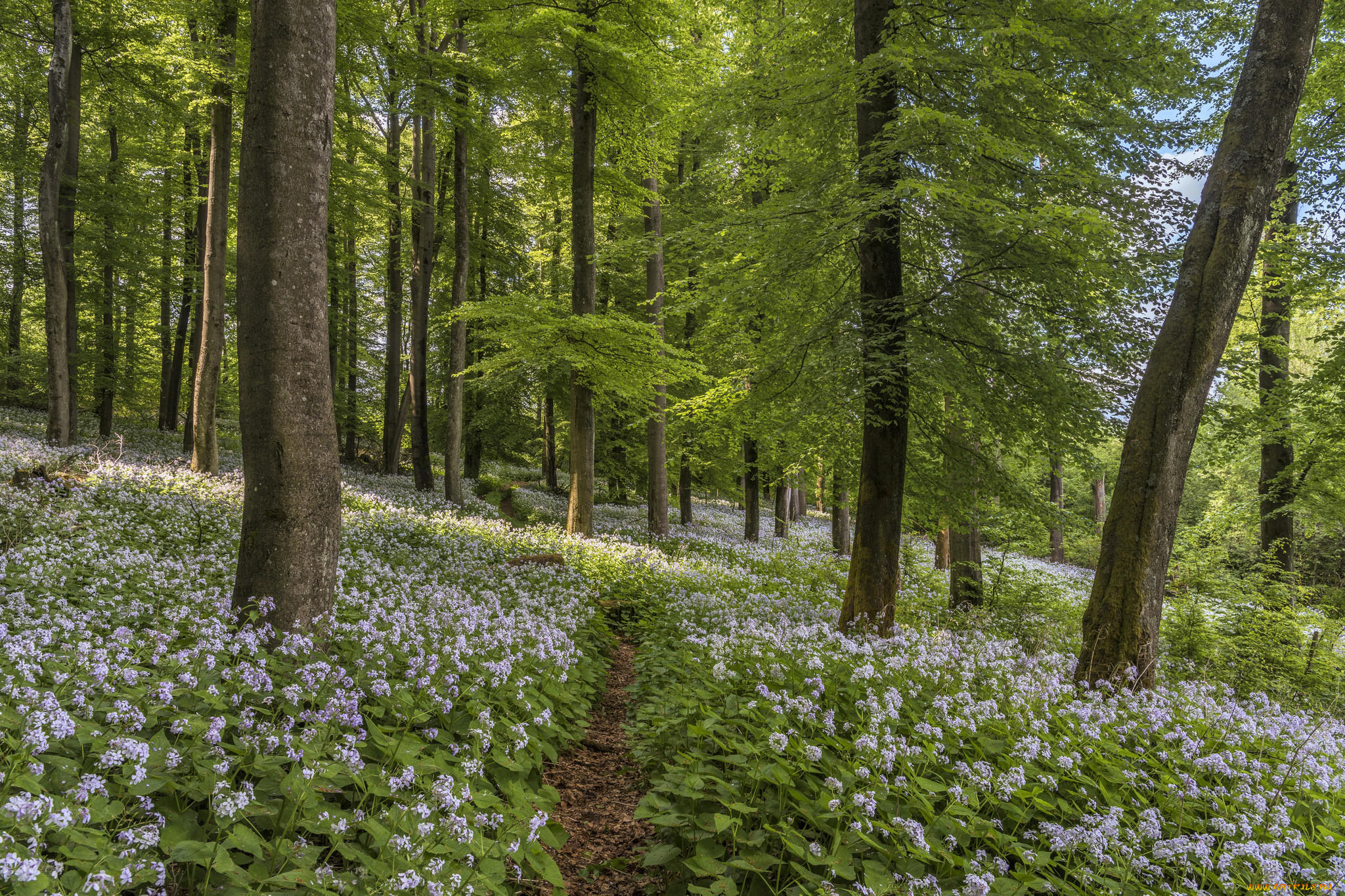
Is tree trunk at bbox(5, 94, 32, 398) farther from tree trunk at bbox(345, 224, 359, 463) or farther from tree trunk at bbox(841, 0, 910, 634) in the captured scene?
tree trunk at bbox(841, 0, 910, 634)

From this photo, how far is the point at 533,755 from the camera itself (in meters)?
4.11

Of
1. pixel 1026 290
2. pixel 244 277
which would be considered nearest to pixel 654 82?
pixel 1026 290

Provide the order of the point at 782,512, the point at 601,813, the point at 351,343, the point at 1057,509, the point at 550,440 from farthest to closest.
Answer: the point at 782,512 < the point at 351,343 < the point at 550,440 < the point at 1057,509 < the point at 601,813

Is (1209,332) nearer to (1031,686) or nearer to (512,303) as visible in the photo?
(1031,686)

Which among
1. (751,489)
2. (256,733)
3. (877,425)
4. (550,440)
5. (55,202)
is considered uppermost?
(55,202)

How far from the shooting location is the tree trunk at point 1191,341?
18.3ft

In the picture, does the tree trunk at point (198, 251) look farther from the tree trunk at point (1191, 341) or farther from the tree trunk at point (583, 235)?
the tree trunk at point (1191, 341)

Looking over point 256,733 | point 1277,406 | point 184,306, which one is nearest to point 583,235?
point 256,733

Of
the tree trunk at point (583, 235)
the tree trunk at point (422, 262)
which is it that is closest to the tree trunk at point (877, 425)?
the tree trunk at point (583, 235)

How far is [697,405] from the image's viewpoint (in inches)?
536

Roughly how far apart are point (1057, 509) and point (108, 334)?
26008mm

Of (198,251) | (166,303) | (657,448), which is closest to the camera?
(657,448)

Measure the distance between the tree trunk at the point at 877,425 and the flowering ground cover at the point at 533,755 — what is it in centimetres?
112

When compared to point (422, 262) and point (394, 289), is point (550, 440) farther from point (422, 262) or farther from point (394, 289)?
point (422, 262)
